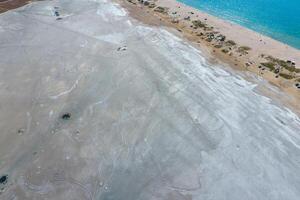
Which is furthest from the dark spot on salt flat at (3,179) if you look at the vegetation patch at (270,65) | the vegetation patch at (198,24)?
the vegetation patch at (198,24)

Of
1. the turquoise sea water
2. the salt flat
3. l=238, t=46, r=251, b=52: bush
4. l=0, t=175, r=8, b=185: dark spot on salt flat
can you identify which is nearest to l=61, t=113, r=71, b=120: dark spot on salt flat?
the salt flat

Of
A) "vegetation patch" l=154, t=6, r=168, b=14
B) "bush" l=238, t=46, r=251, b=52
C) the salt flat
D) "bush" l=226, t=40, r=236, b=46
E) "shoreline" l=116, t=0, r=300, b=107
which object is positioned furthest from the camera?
"vegetation patch" l=154, t=6, r=168, b=14

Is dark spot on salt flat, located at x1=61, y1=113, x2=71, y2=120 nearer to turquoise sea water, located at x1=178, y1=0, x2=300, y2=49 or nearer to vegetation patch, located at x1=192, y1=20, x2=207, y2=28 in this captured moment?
vegetation patch, located at x1=192, y1=20, x2=207, y2=28

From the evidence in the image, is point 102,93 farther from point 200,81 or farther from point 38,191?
point 38,191

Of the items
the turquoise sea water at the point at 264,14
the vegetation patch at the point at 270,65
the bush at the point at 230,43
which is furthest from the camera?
the turquoise sea water at the point at 264,14

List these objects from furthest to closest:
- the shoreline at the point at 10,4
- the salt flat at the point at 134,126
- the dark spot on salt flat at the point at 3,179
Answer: the shoreline at the point at 10,4 < the salt flat at the point at 134,126 < the dark spot on salt flat at the point at 3,179

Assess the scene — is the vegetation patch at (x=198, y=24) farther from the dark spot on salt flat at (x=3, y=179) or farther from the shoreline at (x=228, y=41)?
the dark spot on salt flat at (x=3, y=179)

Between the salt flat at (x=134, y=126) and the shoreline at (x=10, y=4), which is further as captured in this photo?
the shoreline at (x=10, y=4)
